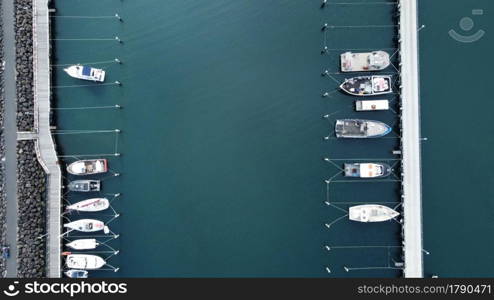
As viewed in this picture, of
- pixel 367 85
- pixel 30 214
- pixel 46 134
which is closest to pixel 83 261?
pixel 30 214

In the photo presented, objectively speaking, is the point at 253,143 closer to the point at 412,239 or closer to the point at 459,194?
the point at 412,239

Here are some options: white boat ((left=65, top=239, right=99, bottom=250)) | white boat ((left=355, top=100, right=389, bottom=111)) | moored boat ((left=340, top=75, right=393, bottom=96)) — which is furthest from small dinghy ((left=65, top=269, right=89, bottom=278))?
white boat ((left=355, top=100, right=389, bottom=111))

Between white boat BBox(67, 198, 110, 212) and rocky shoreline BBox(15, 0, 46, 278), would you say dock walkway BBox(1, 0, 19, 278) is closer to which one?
rocky shoreline BBox(15, 0, 46, 278)

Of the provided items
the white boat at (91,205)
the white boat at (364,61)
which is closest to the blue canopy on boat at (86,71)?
the white boat at (91,205)

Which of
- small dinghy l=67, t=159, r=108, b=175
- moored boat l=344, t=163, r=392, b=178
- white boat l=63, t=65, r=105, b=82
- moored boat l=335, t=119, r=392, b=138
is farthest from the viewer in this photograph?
white boat l=63, t=65, r=105, b=82

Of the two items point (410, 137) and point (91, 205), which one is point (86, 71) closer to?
point (91, 205)

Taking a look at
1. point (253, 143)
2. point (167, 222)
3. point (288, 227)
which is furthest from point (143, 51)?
point (288, 227)
